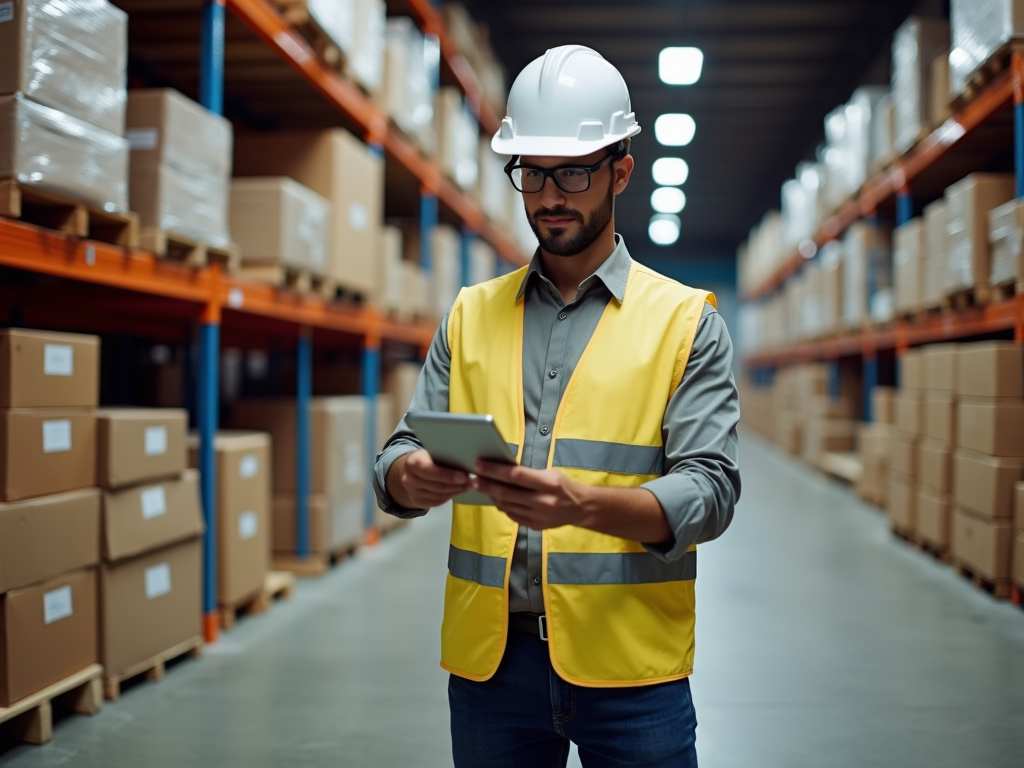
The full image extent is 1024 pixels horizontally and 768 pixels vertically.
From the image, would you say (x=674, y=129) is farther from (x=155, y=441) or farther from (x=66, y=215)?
(x=66, y=215)

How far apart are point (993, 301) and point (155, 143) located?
5191 millimetres

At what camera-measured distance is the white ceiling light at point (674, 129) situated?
14.8 metres

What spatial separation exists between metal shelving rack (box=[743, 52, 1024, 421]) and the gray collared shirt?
4488 millimetres

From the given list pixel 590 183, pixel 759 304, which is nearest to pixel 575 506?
Answer: pixel 590 183

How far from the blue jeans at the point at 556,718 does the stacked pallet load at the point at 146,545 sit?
2.36m

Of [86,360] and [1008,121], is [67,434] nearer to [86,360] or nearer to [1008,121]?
[86,360]

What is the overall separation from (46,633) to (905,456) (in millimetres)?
6110

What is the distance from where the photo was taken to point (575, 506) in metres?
1.28

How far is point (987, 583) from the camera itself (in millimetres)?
5559

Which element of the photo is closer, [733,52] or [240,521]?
[240,521]

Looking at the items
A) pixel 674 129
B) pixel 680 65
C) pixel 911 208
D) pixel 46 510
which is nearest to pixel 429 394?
pixel 46 510

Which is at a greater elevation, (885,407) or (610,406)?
(610,406)

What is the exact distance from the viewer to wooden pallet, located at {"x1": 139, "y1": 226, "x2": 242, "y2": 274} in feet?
12.5

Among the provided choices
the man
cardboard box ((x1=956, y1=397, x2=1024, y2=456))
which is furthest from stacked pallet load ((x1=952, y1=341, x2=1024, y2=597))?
the man
